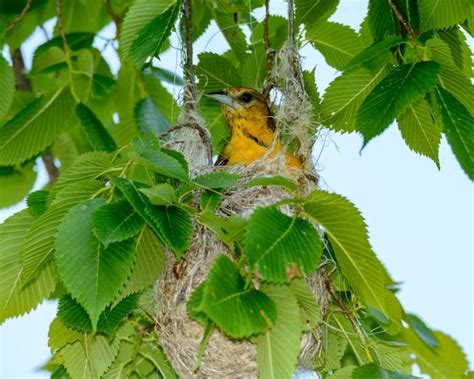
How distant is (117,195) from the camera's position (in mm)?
3021

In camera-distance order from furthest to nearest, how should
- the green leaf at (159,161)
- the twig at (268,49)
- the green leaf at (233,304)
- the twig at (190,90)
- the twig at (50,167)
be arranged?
the twig at (50,167), the twig at (268,49), the twig at (190,90), the green leaf at (159,161), the green leaf at (233,304)

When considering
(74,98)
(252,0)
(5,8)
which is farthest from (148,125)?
(5,8)

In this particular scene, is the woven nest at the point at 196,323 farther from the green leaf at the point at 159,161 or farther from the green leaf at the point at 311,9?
the green leaf at the point at 311,9

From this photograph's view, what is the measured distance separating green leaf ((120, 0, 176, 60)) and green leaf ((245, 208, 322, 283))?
4.38 ft

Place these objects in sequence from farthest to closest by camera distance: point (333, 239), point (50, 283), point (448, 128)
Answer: point (50, 283) → point (448, 128) → point (333, 239)

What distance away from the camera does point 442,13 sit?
352 centimetres

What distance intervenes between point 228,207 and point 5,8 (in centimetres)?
263

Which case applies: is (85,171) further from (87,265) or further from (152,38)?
(152,38)

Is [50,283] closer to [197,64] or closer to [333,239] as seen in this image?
[333,239]

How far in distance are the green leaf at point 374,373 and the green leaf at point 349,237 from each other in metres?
0.27

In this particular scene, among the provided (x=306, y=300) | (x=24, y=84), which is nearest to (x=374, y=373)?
(x=306, y=300)

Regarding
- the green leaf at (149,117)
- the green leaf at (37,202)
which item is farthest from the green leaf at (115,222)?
the green leaf at (149,117)

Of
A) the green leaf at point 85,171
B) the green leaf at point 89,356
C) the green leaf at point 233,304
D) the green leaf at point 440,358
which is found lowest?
the green leaf at point 440,358

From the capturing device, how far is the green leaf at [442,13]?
11.5 ft
